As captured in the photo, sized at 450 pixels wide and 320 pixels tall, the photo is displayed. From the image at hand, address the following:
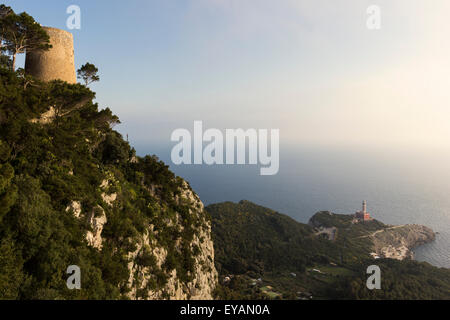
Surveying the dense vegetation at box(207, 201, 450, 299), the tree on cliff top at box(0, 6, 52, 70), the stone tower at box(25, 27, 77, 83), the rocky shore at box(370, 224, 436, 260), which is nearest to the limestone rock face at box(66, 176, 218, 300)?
the stone tower at box(25, 27, 77, 83)

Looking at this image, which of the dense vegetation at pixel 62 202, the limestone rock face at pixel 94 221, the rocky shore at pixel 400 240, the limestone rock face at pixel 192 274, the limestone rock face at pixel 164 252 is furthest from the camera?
the rocky shore at pixel 400 240

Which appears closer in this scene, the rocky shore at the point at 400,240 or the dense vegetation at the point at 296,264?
the dense vegetation at the point at 296,264

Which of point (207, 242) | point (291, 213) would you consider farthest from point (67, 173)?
point (291, 213)

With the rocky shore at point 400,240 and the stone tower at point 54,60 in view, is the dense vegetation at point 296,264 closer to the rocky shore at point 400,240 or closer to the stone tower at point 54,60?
the rocky shore at point 400,240

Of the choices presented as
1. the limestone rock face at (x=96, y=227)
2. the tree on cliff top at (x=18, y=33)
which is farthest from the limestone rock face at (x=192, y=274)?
the tree on cliff top at (x=18, y=33)

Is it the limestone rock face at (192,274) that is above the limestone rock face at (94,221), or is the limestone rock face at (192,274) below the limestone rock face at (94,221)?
below

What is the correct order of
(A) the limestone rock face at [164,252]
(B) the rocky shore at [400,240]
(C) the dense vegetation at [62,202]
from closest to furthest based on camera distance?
1. (C) the dense vegetation at [62,202]
2. (A) the limestone rock face at [164,252]
3. (B) the rocky shore at [400,240]

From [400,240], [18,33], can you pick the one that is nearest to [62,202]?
[18,33]

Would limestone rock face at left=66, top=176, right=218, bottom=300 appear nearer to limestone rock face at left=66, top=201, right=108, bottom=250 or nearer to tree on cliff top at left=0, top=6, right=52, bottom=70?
limestone rock face at left=66, top=201, right=108, bottom=250
